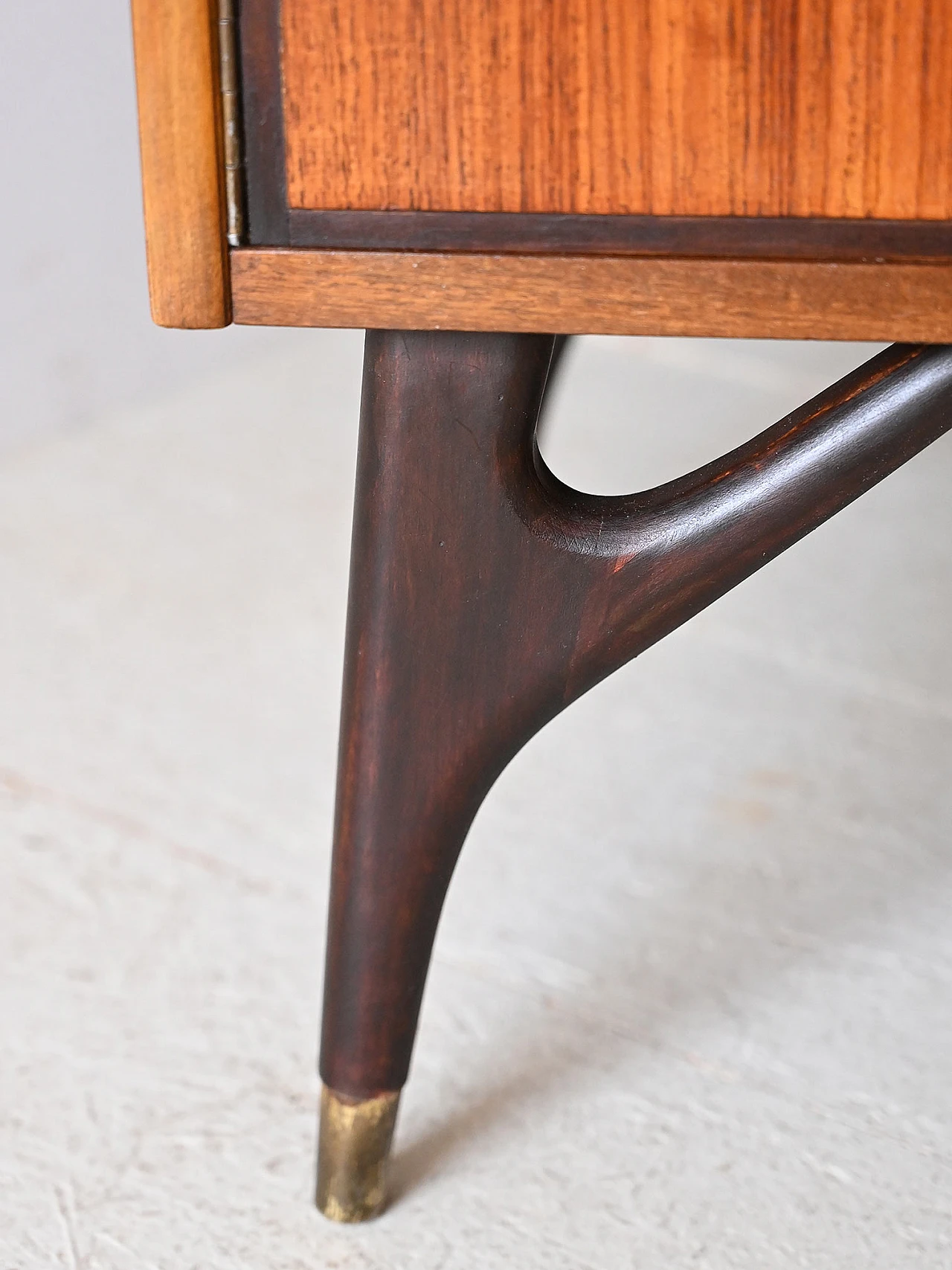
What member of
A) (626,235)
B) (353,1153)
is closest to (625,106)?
(626,235)

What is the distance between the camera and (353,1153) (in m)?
0.58

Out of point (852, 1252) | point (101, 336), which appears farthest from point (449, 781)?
point (101, 336)

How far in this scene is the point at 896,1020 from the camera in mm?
711

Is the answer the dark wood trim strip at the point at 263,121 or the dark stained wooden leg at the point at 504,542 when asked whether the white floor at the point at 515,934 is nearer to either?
the dark stained wooden leg at the point at 504,542

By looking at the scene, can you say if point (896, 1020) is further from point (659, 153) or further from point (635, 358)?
point (635, 358)

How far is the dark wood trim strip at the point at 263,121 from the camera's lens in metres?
0.42

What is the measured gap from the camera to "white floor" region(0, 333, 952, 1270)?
0.60 m

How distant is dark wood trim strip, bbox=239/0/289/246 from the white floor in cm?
39

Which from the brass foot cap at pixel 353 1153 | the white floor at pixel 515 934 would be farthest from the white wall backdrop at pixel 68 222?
the brass foot cap at pixel 353 1153

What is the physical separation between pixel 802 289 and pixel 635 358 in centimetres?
142

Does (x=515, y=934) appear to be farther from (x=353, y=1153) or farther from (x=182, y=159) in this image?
(x=182, y=159)

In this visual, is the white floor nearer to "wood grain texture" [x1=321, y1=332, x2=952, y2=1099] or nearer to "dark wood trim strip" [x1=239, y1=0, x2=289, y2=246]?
"wood grain texture" [x1=321, y1=332, x2=952, y2=1099]

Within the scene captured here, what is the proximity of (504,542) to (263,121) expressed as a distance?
151 millimetres

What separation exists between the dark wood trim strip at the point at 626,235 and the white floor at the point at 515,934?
38 cm
